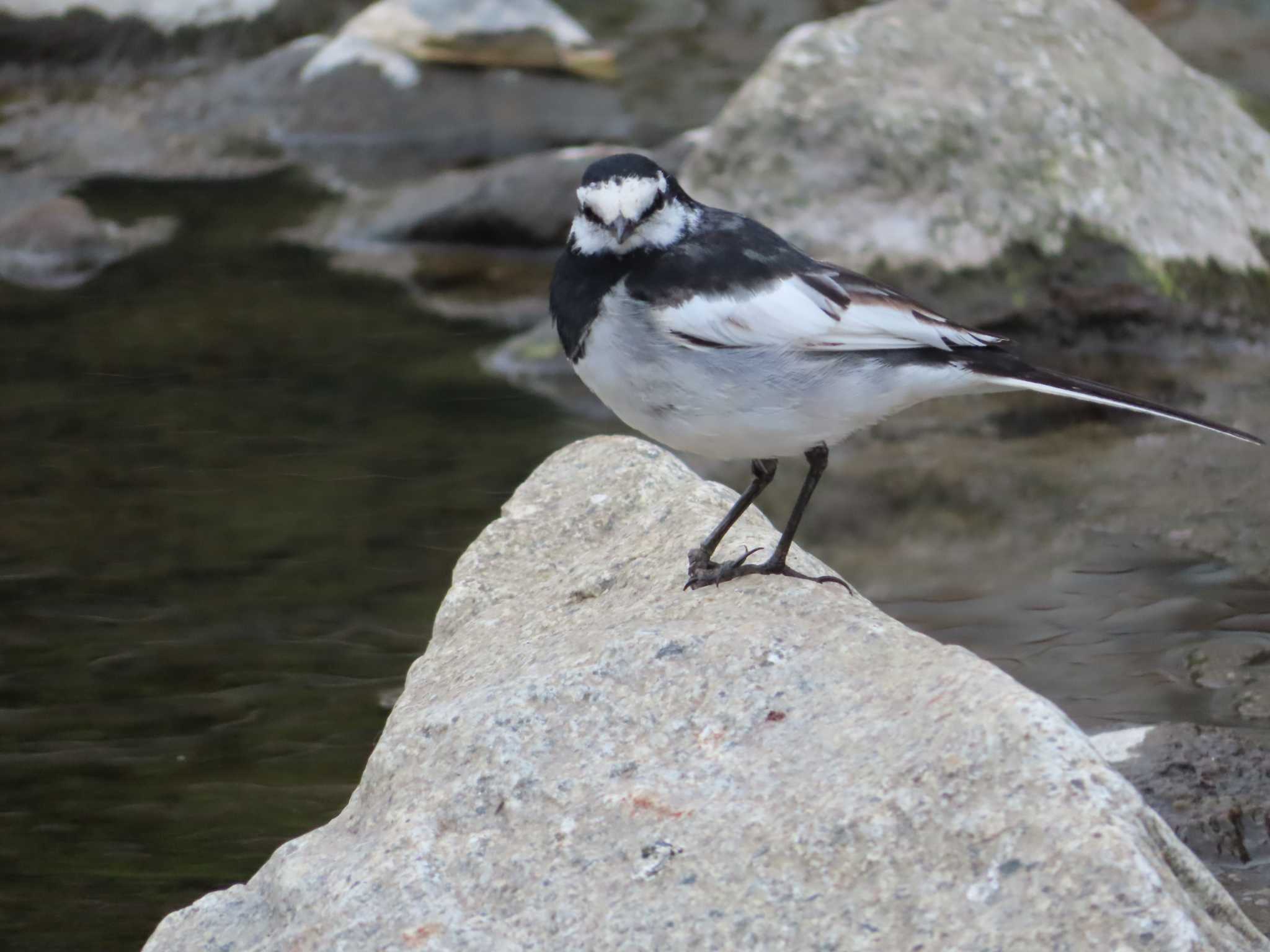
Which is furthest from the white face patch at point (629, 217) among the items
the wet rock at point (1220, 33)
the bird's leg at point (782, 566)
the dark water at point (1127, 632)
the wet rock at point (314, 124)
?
the wet rock at point (1220, 33)

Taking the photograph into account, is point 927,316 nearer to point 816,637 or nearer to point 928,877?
point 816,637

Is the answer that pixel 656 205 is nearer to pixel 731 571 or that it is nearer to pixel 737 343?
pixel 737 343

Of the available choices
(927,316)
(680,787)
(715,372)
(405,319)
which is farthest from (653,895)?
(405,319)

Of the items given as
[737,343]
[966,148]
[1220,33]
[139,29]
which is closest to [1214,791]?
[737,343]

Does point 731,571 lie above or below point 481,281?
above

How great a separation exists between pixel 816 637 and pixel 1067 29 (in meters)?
8.10

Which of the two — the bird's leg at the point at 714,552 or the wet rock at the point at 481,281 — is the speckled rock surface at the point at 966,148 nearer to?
the wet rock at the point at 481,281

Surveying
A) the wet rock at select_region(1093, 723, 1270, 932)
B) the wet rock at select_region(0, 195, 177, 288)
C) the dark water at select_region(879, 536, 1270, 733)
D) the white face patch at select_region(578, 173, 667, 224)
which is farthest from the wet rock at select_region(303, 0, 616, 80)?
the white face patch at select_region(578, 173, 667, 224)

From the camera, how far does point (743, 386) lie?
15.1ft

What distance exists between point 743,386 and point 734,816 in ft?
4.35

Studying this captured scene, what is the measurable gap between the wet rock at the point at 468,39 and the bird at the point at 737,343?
1175cm

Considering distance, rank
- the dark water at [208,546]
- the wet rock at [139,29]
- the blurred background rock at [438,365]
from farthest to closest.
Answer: the wet rock at [139,29], the blurred background rock at [438,365], the dark water at [208,546]

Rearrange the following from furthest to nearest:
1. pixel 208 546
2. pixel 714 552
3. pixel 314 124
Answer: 1. pixel 314 124
2. pixel 208 546
3. pixel 714 552

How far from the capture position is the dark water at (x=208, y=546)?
609 cm
